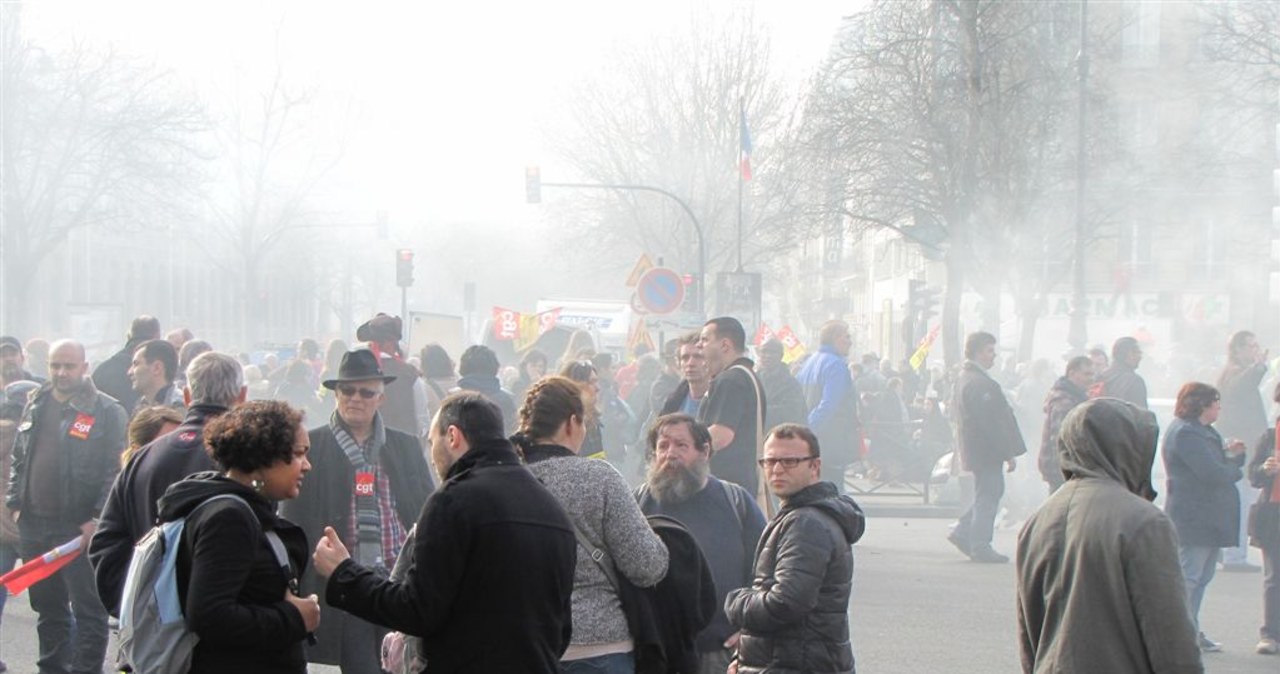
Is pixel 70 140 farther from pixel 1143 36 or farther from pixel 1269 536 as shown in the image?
pixel 1269 536

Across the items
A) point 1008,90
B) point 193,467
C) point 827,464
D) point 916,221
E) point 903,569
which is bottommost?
point 903,569

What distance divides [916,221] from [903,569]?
23148 mm

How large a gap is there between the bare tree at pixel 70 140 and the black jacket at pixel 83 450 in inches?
1080

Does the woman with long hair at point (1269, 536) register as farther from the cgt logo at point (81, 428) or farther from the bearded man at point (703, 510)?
the cgt logo at point (81, 428)

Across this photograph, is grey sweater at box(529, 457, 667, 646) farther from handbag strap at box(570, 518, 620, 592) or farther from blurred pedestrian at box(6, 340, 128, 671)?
blurred pedestrian at box(6, 340, 128, 671)

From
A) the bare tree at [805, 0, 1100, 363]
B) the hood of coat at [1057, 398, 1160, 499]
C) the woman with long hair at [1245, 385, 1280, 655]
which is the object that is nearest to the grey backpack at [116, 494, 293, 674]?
the hood of coat at [1057, 398, 1160, 499]

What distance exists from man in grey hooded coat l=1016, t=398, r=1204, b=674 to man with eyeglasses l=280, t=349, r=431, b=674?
249cm

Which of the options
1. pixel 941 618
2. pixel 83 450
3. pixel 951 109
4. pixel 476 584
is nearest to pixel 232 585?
pixel 476 584

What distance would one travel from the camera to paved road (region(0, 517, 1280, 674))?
8.29 metres

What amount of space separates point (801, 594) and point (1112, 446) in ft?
3.87

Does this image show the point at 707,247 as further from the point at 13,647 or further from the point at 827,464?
the point at 13,647

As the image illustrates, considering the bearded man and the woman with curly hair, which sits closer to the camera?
the woman with curly hair

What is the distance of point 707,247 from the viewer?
45906mm

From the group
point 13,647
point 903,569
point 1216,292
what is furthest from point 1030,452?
point 1216,292
